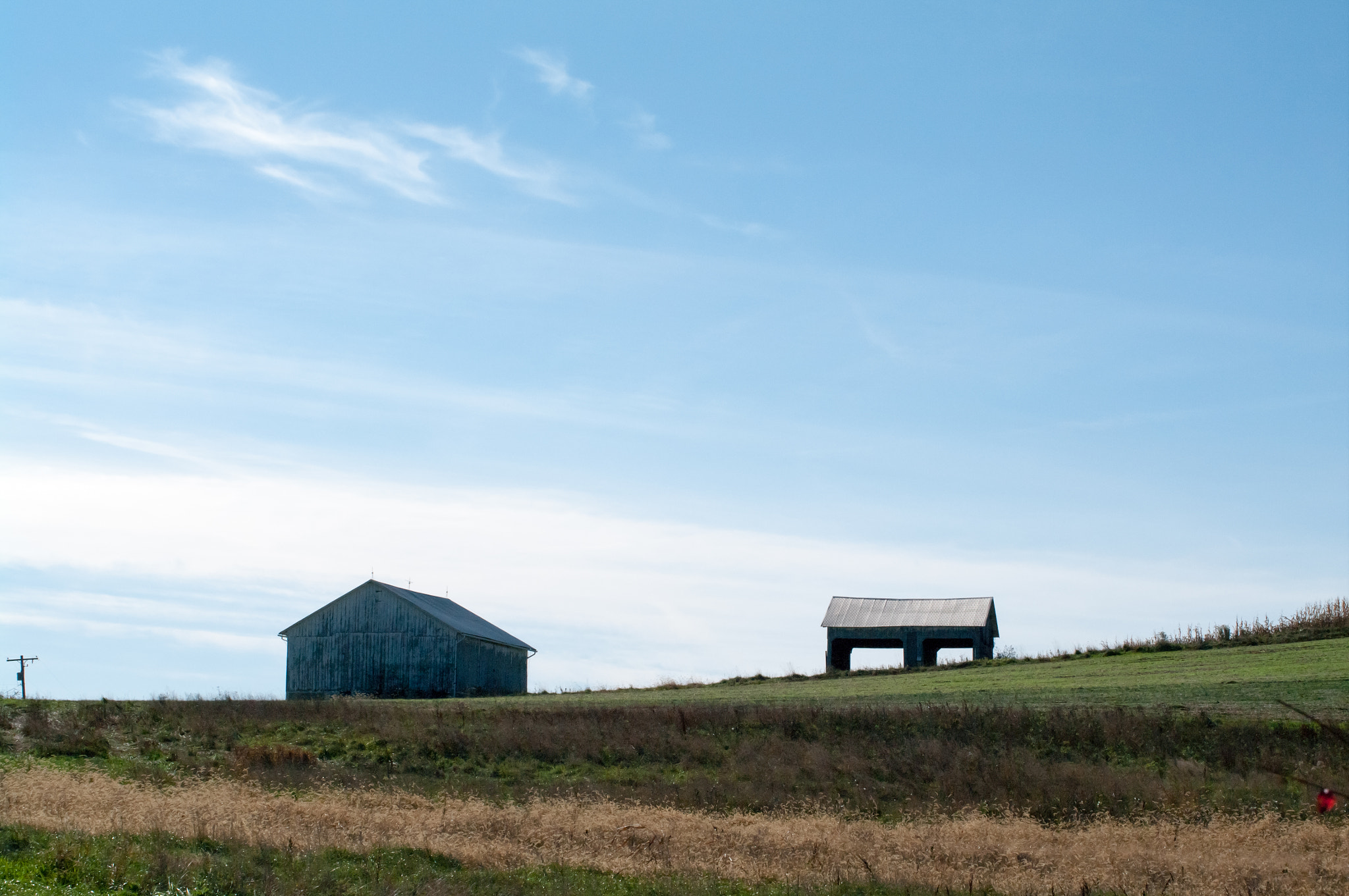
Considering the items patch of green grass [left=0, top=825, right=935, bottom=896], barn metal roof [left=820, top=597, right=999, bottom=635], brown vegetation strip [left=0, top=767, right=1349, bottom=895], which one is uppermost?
barn metal roof [left=820, top=597, right=999, bottom=635]

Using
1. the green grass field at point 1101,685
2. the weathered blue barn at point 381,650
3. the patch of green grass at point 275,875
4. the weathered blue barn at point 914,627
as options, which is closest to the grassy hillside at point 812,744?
the green grass field at point 1101,685

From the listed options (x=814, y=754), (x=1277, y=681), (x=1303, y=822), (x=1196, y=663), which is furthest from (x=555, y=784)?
(x=1196, y=663)

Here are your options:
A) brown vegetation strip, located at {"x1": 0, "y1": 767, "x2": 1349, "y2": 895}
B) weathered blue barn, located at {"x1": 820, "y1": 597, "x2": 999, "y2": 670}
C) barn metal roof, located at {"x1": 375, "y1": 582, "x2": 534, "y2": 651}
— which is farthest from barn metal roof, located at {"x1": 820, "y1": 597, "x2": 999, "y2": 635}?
brown vegetation strip, located at {"x1": 0, "y1": 767, "x2": 1349, "y2": 895}

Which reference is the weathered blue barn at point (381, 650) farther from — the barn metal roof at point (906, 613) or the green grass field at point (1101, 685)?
the barn metal roof at point (906, 613)

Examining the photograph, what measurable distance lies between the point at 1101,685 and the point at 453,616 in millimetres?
36490

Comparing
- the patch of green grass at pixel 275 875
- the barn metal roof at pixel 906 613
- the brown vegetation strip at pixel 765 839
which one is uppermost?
the barn metal roof at pixel 906 613

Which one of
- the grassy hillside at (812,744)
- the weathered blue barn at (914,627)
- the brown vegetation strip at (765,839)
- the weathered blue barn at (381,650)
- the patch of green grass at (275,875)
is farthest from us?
the weathered blue barn at (914,627)

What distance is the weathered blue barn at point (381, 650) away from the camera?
60.4 metres

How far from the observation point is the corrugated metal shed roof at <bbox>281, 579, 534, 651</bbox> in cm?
6166

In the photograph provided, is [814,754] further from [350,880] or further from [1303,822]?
[350,880]

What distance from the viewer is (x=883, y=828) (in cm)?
2258

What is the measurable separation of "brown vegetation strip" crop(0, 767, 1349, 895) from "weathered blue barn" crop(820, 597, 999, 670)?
42746mm

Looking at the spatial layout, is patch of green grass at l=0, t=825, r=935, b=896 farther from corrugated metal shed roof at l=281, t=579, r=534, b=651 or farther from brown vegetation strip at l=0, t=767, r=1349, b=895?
corrugated metal shed roof at l=281, t=579, r=534, b=651

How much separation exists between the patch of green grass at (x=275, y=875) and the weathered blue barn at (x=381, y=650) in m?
42.1
